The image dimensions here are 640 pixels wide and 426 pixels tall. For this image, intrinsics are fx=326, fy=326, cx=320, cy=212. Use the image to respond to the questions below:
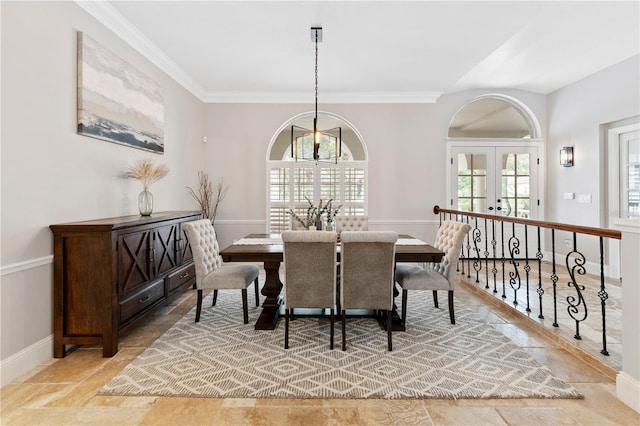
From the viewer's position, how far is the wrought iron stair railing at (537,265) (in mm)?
2709

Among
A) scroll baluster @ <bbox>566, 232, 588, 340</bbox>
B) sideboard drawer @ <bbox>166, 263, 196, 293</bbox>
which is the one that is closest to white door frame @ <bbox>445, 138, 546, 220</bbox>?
scroll baluster @ <bbox>566, 232, 588, 340</bbox>

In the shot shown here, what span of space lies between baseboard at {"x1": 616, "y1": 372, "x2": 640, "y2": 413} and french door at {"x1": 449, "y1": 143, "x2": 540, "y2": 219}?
4.06m

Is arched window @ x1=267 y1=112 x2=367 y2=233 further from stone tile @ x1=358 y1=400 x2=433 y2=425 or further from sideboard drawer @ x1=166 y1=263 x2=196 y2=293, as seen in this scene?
stone tile @ x1=358 y1=400 x2=433 y2=425

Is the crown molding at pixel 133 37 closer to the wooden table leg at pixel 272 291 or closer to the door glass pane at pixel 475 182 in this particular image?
the wooden table leg at pixel 272 291

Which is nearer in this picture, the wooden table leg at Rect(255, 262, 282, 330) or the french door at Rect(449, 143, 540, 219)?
the wooden table leg at Rect(255, 262, 282, 330)

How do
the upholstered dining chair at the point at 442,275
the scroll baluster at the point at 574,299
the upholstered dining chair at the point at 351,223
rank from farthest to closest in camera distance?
the upholstered dining chair at the point at 351,223
the upholstered dining chair at the point at 442,275
the scroll baluster at the point at 574,299

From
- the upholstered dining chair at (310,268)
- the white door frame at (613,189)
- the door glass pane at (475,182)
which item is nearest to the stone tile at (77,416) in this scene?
the upholstered dining chair at (310,268)

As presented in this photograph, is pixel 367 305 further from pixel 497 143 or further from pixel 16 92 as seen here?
pixel 497 143

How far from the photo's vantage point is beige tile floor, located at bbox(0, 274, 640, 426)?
1763mm

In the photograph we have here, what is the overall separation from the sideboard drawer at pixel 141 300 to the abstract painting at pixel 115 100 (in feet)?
4.69

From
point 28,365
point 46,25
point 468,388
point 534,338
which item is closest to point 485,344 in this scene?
point 534,338

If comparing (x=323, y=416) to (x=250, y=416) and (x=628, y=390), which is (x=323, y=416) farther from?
(x=628, y=390)

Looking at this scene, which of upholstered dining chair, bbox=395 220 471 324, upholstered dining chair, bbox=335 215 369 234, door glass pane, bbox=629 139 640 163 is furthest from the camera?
door glass pane, bbox=629 139 640 163

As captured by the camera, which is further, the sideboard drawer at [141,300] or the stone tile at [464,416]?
the sideboard drawer at [141,300]
